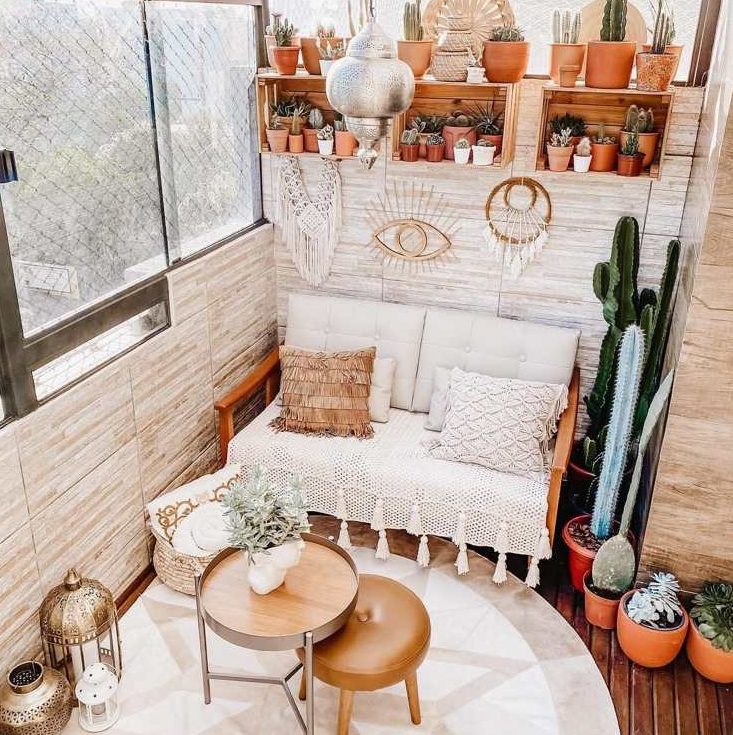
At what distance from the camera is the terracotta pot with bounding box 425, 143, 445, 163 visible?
3.55 m

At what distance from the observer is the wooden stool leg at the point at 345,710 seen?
2.54 m

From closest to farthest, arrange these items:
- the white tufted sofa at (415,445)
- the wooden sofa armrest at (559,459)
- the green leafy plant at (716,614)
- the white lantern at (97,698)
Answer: the white lantern at (97,698) < the green leafy plant at (716,614) < the wooden sofa armrest at (559,459) < the white tufted sofa at (415,445)

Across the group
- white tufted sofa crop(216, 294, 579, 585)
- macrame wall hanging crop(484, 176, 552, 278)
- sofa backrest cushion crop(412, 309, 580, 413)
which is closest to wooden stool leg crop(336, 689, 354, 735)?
white tufted sofa crop(216, 294, 579, 585)

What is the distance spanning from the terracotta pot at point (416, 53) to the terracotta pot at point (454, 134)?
29 centimetres

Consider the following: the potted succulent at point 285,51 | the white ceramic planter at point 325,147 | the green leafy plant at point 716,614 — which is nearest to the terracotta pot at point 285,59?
the potted succulent at point 285,51

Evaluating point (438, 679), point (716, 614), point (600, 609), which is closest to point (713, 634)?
point (716, 614)

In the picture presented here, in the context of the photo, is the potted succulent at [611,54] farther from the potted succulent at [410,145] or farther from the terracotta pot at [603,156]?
the potted succulent at [410,145]

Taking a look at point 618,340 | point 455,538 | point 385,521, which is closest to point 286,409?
point 385,521

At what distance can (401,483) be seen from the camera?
3375 mm

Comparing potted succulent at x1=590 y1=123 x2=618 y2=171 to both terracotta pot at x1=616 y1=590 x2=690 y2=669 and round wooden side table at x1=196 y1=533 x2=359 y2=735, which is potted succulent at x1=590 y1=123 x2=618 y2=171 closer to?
terracotta pot at x1=616 y1=590 x2=690 y2=669

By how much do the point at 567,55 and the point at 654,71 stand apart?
1.15 feet

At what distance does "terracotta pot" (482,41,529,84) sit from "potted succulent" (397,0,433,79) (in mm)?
255

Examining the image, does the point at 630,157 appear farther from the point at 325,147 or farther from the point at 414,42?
the point at 325,147

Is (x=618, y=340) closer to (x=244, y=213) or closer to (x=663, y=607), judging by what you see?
(x=663, y=607)
